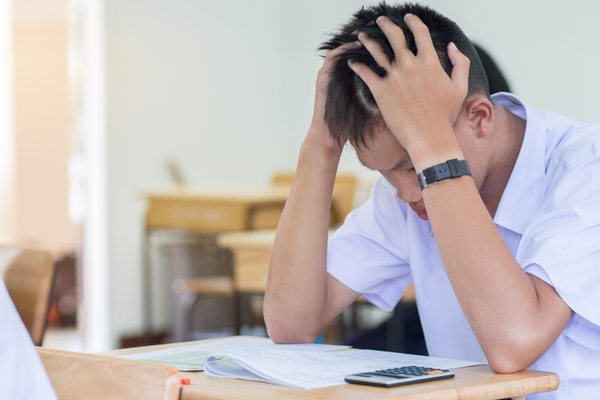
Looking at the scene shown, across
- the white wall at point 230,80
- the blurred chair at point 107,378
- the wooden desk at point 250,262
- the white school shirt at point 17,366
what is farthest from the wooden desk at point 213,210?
the white school shirt at point 17,366

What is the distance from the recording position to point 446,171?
2.94ft

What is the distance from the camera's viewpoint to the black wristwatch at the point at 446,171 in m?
0.89

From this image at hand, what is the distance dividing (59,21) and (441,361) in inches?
165

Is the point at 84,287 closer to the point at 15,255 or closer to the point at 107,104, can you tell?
the point at 107,104

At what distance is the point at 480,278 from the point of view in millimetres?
849

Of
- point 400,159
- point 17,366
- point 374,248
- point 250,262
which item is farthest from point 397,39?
point 250,262

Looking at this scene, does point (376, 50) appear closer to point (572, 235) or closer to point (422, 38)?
point (422, 38)

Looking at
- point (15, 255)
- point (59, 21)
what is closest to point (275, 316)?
point (15, 255)

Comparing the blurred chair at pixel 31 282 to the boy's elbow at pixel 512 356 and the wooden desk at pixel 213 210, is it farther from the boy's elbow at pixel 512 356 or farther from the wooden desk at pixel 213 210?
the wooden desk at pixel 213 210

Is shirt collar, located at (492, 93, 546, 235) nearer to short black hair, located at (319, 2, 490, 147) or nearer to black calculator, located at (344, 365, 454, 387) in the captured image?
short black hair, located at (319, 2, 490, 147)

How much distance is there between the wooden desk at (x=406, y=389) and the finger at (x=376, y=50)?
0.42m

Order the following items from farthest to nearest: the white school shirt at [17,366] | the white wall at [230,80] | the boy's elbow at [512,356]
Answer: the white wall at [230,80] → the boy's elbow at [512,356] → the white school shirt at [17,366]

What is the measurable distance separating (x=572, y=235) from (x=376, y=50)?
1.16 feet

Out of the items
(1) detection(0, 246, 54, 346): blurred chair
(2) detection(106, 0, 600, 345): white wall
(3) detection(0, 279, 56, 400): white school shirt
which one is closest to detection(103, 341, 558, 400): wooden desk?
(3) detection(0, 279, 56, 400): white school shirt
